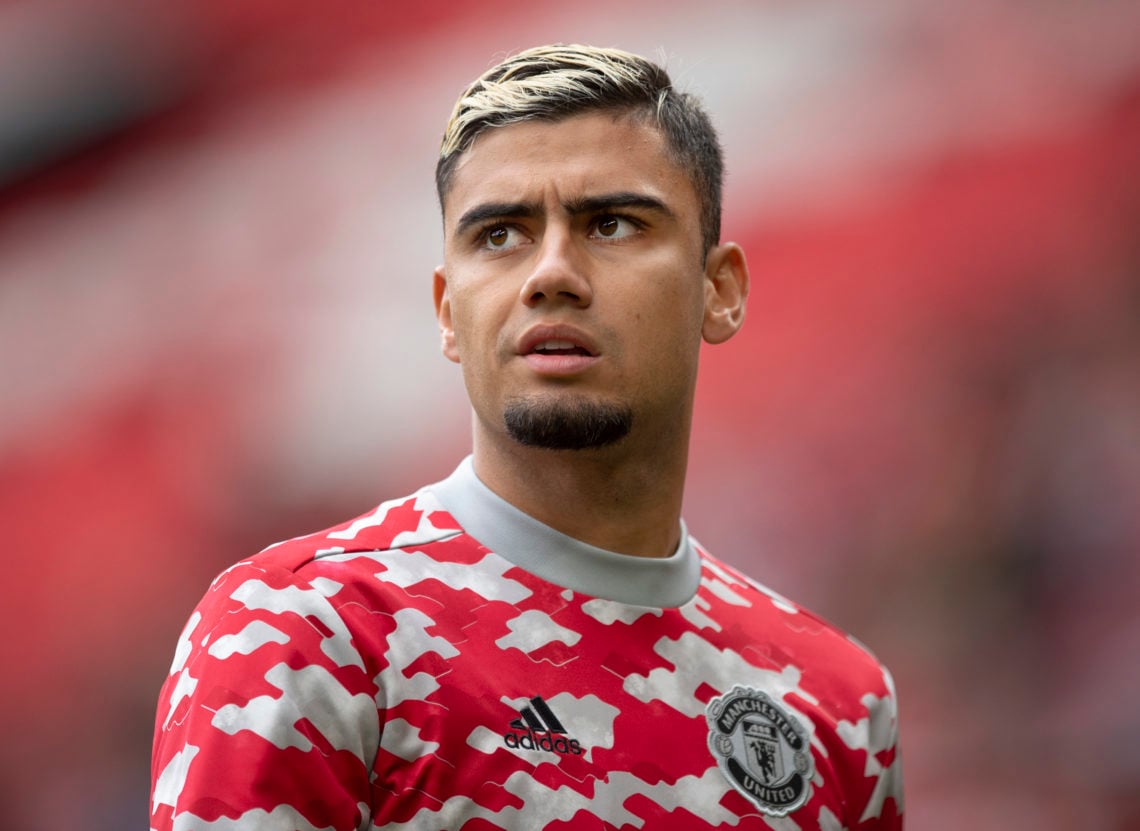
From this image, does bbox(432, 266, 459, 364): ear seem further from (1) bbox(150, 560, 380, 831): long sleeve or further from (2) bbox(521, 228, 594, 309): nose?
(1) bbox(150, 560, 380, 831): long sleeve

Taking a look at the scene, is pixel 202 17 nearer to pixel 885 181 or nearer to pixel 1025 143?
pixel 885 181

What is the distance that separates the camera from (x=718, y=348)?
10.6ft

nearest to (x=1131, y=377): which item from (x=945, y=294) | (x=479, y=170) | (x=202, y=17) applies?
(x=945, y=294)

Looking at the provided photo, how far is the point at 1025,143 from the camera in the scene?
3.09 m

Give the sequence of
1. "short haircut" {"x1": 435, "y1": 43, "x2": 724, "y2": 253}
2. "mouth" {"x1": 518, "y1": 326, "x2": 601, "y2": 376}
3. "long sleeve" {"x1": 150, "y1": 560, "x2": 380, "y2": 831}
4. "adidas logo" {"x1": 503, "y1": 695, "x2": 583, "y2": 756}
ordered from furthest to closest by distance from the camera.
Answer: "short haircut" {"x1": 435, "y1": 43, "x2": 724, "y2": 253} → "mouth" {"x1": 518, "y1": 326, "x2": 601, "y2": 376} → "adidas logo" {"x1": 503, "y1": 695, "x2": 583, "y2": 756} → "long sleeve" {"x1": 150, "y1": 560, "x2": 380, "y2": 831}

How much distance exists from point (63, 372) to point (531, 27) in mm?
1810

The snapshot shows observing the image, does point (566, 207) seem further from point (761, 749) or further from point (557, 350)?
point (761, 749)

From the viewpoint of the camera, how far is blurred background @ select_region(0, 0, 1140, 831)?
2875 millimetres

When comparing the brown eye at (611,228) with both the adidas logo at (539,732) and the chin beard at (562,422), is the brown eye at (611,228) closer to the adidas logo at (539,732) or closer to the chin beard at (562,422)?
the chin beard at (562,422)

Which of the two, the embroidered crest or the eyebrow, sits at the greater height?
the eyebrow

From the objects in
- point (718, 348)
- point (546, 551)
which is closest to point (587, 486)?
point (546, 551)

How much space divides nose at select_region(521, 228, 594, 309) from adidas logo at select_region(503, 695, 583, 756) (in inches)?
16.9

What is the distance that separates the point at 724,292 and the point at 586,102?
1.11 feet

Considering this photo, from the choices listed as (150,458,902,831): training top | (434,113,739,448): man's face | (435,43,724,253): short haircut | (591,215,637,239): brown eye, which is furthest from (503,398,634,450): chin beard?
(435,43,724,253): short haircut
